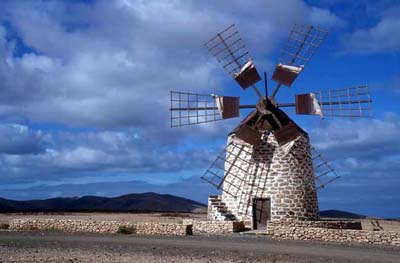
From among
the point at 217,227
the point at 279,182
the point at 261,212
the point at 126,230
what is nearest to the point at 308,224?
the point at 279,182

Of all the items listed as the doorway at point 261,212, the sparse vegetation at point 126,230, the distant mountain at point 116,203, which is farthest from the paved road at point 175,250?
the distant mountain at point 116,203

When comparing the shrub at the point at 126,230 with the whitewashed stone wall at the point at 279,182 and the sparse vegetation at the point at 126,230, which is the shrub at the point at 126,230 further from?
the whitewashed stone wall at the point at 279,182

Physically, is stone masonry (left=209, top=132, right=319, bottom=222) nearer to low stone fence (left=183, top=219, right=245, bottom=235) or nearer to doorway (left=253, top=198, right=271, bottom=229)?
doorway (left=253, top=198, right=271, bottom=229)

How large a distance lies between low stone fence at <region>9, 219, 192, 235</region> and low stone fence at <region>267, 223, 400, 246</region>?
3.37 meters

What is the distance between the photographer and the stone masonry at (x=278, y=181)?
71.2 ft

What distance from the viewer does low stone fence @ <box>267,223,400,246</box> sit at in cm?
1680

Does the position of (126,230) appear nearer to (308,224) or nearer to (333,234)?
(308,224)

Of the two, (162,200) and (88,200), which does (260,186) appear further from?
(88,200)

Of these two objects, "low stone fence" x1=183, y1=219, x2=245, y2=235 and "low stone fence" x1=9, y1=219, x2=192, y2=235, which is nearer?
"low stone fence" x1=9, y1=219, x2=192, y2=235

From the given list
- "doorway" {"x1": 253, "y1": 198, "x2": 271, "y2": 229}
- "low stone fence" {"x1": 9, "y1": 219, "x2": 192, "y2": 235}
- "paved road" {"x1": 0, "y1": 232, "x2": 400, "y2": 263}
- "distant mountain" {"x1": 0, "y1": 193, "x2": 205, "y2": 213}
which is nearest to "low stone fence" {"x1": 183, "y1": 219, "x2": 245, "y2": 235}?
"doorway" {"x1": 253, "y1": 198, "x2": 271, "y2": 229}

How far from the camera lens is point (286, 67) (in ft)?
74.2

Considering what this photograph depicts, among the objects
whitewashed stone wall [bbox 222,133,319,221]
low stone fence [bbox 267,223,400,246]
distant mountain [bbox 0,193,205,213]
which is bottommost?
low stone fence [bbox 267,223,400,246]

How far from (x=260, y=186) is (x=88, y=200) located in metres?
51.7

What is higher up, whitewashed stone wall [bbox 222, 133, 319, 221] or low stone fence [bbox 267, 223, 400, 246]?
whitewashed stone wall [bbox 222, 133, 319, 221]
